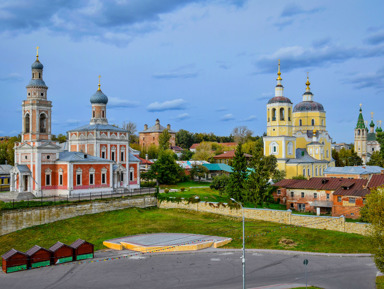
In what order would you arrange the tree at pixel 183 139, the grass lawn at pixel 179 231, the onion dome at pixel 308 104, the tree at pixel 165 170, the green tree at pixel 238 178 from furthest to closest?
the tree at pixel 183 139 < the onion dome at pixel 308 104 < the tree at pixel 165 170 < the green tree at pixel 238 178 < the grass lawn at pixel 179 231

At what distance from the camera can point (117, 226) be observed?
41.2 m

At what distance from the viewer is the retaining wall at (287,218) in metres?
36.7

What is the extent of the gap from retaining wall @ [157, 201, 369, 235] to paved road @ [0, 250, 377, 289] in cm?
631

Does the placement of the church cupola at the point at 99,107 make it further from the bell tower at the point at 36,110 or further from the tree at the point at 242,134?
Result: the tree at the point at 242,134

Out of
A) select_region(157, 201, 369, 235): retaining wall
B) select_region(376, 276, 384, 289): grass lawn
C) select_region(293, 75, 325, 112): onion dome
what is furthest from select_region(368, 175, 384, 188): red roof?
select_region(293, 75, 325, 112): onion dome

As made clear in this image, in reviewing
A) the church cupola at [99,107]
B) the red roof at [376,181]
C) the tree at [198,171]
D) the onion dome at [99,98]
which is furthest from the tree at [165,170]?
A: the red roof at [376,181]

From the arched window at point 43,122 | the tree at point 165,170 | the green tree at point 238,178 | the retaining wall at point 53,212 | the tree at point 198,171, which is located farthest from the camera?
the tree at point 198,171

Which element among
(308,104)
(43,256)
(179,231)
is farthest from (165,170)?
(43,256)

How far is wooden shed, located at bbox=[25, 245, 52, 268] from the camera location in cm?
2875

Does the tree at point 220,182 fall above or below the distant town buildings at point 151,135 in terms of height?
below

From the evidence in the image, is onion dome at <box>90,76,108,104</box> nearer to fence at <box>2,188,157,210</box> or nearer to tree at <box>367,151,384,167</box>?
fence at <box>2,188,157,210</box>

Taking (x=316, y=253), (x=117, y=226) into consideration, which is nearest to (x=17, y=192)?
(x=117, y=226)

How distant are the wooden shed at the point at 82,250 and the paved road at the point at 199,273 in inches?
51.7

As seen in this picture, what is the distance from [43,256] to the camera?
29.1m
